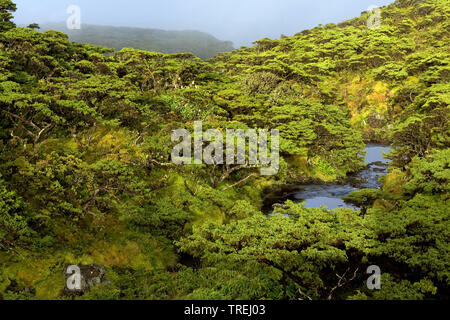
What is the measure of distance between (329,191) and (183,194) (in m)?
21.9

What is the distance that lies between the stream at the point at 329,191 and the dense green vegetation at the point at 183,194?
1963mm

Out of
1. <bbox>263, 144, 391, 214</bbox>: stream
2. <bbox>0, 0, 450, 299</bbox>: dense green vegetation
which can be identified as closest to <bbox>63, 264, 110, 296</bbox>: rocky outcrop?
Answer: <bbox>0, 0, 450, 299</bbox>: dense green vegetation

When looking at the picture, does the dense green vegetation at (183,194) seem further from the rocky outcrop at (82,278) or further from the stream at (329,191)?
the stream at (329,191)

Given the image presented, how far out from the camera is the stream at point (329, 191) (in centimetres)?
3247

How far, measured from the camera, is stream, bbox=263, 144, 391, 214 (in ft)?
107

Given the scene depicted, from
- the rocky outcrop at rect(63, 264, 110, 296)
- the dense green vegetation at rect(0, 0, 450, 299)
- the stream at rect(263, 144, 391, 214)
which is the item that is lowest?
the stream at rect(263, 144, 391, 214)

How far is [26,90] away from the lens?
2483 centimetres

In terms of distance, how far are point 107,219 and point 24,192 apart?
5344 millimetres

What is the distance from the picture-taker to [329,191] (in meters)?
36.6

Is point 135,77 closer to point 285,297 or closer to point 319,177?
point 319,177

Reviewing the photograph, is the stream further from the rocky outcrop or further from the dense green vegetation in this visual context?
the rocky outcrop

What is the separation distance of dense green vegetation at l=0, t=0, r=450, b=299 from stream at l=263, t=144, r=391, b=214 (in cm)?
196

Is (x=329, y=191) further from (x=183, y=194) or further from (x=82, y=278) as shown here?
(x=82, y=278)

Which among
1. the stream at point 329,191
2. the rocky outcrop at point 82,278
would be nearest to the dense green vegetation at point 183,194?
the rocky outcrop at point 82,278
